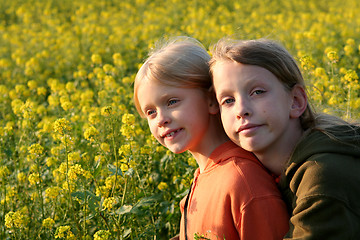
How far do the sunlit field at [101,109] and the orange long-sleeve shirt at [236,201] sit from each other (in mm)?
407

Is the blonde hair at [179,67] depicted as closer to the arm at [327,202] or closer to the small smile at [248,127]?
the small smile at [248,127]

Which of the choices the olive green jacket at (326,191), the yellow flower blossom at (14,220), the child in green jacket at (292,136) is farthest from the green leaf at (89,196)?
the olive green jacket at (326,191)

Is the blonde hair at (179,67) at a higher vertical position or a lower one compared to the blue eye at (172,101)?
higher

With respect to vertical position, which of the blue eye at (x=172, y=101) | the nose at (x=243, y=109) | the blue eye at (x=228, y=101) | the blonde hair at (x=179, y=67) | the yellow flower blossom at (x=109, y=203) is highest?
the blonde hair at (x=179, y=67)

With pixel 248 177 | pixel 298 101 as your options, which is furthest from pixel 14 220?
pixel 298 101

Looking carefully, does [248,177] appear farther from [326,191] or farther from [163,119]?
[163,119]

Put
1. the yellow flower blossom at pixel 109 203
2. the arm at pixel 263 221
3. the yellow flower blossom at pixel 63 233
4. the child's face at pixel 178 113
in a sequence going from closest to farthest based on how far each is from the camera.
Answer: the arm at pixel 263 221, the child's face at pixel 178 113, the yellow flower blossom at pixel 109 203, the yellow flower blossom at pixel 63 233

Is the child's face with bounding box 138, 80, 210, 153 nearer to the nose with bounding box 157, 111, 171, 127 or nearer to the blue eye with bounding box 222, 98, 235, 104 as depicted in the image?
the nose with bounding box 157, 111, 171, 127

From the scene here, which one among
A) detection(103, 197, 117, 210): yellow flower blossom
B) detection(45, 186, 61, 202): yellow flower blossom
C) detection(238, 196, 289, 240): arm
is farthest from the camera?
detection(45, 186, 61, 202): yellow flower blossom

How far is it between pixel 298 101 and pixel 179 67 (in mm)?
552

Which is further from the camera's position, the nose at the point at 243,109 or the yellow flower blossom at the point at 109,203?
the yellow flower blossom at the point at 109,203

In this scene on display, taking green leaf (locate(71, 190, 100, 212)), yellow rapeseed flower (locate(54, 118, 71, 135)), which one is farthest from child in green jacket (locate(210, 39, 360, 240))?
yellow rapeseed flower (locate(54, 118, 71, 135))

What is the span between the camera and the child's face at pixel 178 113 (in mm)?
2105

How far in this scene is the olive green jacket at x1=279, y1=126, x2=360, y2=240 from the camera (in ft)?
5.28
